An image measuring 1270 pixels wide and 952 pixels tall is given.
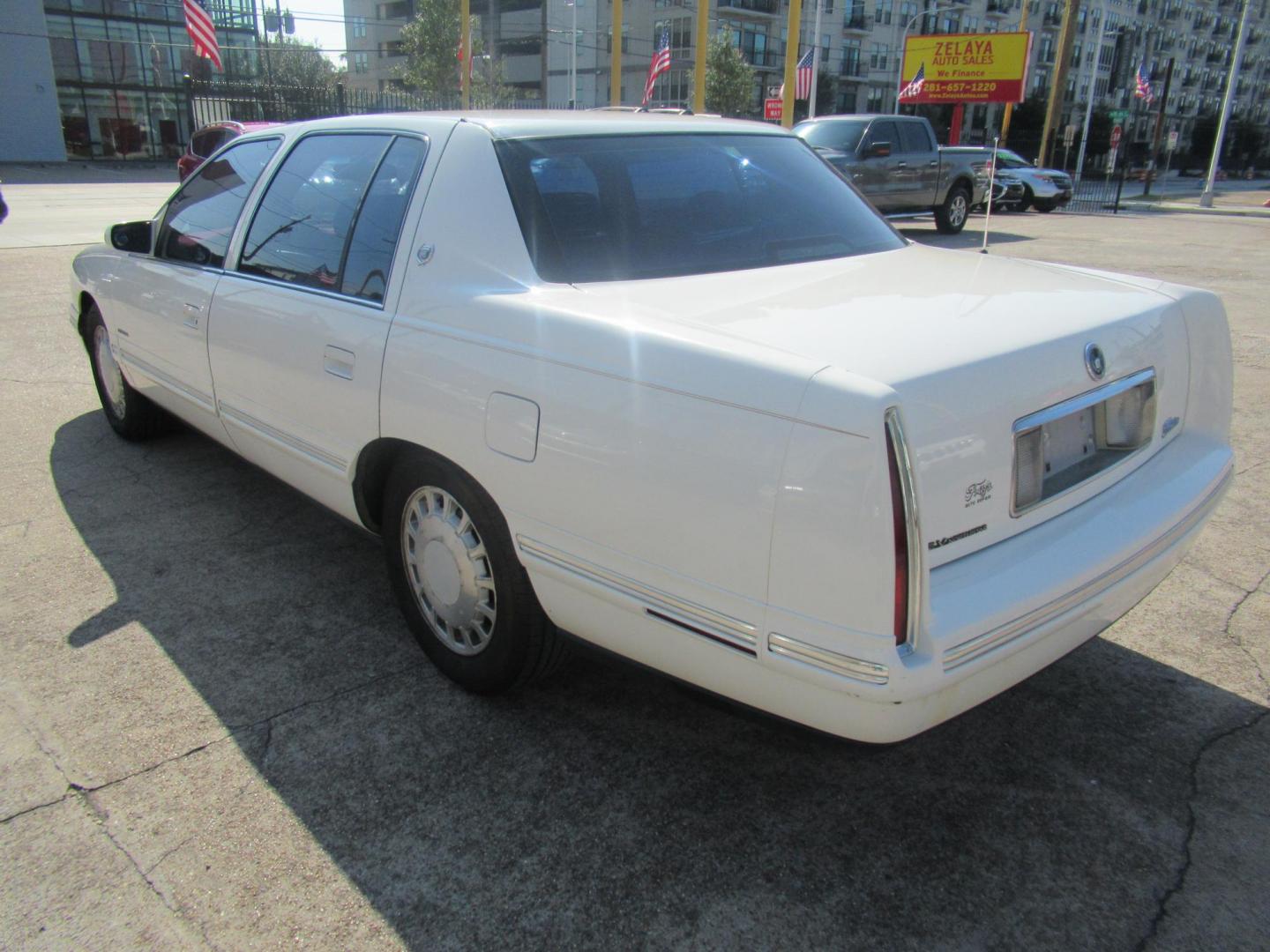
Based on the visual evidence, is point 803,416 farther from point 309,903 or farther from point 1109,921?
point 309,903

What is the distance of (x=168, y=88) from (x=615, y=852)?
44.0 meters

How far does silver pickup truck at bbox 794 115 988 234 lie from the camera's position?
614 inches

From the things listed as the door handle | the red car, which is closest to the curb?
the red car

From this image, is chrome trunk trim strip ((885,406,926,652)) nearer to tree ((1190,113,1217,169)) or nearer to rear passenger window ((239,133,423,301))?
rear passenger window ((239,133,423,301))

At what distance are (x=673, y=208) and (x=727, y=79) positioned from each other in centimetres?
5454

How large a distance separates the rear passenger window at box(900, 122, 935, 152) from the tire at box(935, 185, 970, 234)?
3.57 feet

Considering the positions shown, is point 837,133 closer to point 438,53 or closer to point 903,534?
point 903,534

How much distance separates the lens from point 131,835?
7.74 ft

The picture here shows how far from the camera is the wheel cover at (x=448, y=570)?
2719mm

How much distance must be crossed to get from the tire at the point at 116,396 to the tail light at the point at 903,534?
422 centimetres

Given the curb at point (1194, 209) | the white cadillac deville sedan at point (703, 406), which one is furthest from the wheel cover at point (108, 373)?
the curb at point (1194, 209)

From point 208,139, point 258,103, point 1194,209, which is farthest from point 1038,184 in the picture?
point 258,103

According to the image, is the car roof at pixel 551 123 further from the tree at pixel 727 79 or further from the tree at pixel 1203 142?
the tree at pixel 1203 142

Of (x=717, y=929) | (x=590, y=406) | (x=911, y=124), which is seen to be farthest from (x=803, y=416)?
(x=911, y=124)
